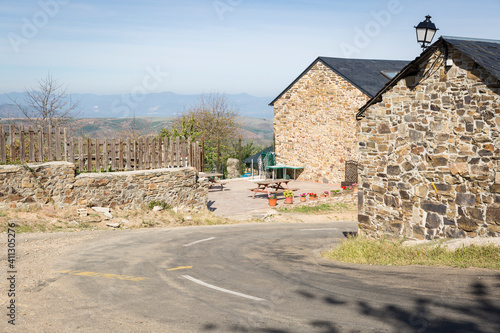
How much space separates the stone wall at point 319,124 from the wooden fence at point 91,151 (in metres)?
12.2

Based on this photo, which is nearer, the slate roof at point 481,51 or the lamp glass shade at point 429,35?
the slate roof at point 481,51

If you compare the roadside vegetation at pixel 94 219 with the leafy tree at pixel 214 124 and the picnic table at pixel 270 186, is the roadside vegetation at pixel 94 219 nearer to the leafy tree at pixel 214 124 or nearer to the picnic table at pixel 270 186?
the picnic table at pixel 270 186

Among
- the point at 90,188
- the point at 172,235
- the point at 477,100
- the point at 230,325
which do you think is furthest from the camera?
the point at 90,188

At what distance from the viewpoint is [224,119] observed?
49.3m

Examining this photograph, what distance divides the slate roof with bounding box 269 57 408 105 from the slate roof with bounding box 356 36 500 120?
16.3 meters

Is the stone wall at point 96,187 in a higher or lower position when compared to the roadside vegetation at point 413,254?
higher

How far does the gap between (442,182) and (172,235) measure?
879 cm

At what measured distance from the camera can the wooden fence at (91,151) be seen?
615 inches

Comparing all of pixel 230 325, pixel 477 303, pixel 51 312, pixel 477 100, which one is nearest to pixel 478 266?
pixel 477 303

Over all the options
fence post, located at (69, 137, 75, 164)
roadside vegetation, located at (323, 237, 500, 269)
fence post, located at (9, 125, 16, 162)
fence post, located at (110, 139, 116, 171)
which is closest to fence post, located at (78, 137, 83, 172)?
fence post, located at (69, 137, 75, 164)

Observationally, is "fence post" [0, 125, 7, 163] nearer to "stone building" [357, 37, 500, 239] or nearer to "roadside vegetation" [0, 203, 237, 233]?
"roadside vegetation" [0, 203, 237, 233]

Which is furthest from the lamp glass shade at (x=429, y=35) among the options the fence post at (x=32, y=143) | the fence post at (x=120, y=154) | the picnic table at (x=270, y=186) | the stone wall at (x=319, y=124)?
the stone wall at (x=319, y=124)

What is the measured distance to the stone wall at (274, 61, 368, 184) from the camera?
29.2 meters

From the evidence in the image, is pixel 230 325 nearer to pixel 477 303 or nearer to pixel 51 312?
pixel 51 312
